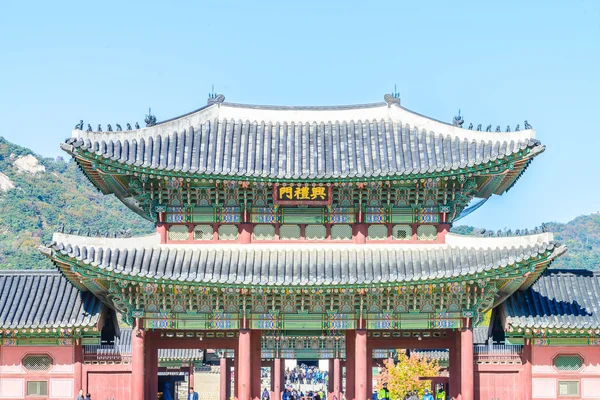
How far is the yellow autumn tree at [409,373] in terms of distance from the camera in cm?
5522

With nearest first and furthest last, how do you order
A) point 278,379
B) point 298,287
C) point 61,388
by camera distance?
point 298,287 → point 61,388 → point 278,379

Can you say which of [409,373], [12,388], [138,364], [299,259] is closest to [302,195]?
[299,259]

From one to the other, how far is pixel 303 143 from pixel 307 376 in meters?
70.0

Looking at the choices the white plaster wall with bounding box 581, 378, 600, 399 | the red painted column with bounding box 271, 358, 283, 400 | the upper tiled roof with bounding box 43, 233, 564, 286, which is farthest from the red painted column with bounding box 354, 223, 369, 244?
the red painted column with bounding box 271, 358, 283, 400

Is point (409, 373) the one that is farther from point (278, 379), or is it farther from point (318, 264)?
point (318, 264)

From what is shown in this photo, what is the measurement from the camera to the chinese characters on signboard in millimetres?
31031

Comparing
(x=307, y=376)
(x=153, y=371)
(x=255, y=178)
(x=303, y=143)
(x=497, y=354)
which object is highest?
(x=303, y=143)

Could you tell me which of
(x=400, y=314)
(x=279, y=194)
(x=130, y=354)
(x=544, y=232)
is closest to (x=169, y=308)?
(x=130, y=354)

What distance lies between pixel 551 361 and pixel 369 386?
19.2ft

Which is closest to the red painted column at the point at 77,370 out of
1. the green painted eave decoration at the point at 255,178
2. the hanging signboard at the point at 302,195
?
the green painted eave decoration at the point at 255,178

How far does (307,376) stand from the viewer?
327 ft

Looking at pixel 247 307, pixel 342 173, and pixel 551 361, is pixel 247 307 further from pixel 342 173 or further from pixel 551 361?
pixel 551 361

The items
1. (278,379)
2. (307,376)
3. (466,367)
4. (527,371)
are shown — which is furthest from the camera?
(307,376)

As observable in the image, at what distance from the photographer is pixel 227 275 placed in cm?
2972
